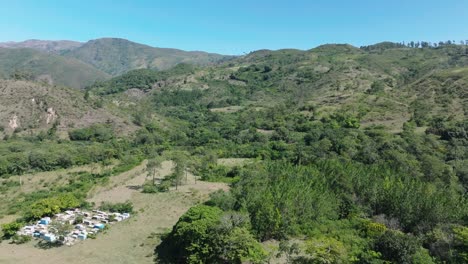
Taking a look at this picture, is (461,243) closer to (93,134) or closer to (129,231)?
(129,231)

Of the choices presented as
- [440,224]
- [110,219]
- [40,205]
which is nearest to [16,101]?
[40,205]

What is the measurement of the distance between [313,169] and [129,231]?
26.2m

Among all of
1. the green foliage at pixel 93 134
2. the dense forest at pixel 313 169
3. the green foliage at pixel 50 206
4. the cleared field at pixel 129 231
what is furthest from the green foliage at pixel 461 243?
the green foliage at pixel 93 134

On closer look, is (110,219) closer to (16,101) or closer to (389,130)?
(389,130)

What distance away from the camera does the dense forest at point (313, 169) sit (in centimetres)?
2848

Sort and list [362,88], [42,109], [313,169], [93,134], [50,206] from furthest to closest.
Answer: [362,88] < [42,109] < [93,134] < [313,169] < [50,206]

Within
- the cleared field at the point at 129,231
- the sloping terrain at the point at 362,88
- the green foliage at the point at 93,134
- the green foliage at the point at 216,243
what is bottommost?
the cleared field at the point at 129,231

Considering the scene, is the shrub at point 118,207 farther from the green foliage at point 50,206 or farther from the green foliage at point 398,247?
the green foliage at point 398,247

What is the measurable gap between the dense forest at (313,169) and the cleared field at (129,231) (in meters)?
2.38

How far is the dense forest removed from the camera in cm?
2848

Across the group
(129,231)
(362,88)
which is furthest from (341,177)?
(362,88)

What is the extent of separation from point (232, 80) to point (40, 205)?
160694mm

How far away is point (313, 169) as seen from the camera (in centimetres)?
4988

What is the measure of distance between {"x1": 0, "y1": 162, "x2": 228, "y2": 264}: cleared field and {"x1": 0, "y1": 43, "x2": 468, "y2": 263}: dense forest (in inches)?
93.8
